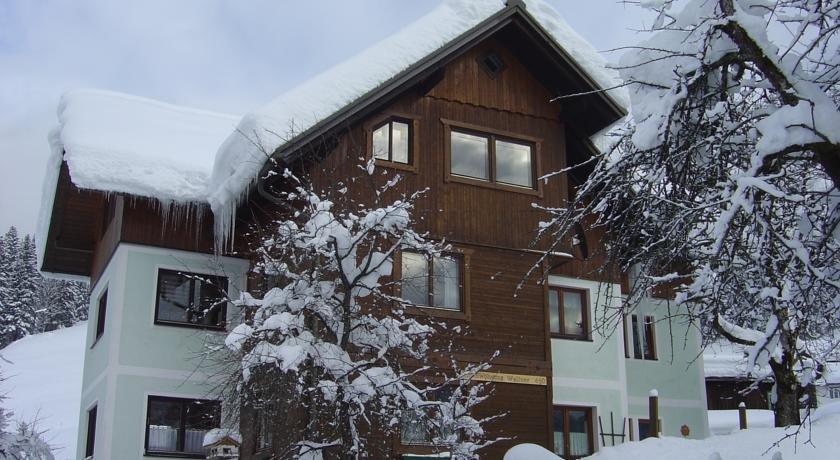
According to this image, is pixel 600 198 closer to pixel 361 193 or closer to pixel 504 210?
pixel 361 193

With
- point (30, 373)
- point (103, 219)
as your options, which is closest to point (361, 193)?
point (103, 219)

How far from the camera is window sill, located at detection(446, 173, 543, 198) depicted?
16.2 m

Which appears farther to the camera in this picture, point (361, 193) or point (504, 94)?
point (504, 94)

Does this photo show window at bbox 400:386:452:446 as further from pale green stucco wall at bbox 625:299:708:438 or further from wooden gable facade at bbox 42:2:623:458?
pale green stucco wall at bbox 625:299:708:438

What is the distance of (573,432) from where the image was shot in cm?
1745

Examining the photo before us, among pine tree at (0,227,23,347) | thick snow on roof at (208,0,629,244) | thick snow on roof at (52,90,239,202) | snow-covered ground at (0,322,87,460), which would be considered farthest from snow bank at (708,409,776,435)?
pine tree at (0,227,23,347)

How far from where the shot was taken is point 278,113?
1465 cm

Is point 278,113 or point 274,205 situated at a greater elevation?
point 278,113

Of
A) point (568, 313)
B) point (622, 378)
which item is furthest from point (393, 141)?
point (622, 378)

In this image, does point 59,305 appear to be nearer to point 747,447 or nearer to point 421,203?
point 421,203

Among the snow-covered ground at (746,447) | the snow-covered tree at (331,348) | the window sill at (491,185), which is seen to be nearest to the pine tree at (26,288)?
the window sill at (491,185)

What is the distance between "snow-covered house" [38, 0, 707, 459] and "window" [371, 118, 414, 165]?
3 cm

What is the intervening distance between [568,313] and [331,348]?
7.49 m

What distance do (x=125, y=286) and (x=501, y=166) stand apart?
6.74 m
